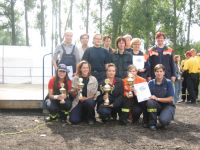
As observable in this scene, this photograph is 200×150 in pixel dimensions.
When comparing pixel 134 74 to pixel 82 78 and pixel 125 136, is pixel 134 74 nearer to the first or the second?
pixel 82 78

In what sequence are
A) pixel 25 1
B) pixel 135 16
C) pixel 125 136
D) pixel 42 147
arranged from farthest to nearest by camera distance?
Result: pixel 25 1
pixel 135 16
pixel 125 136
pixel 42 147

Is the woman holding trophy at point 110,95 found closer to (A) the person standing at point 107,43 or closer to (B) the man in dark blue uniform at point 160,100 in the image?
(B) the man in dark blue uniform at point 160,100

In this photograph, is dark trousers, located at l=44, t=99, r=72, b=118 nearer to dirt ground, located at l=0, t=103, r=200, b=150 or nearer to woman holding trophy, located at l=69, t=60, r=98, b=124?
woman holding trophy, located at l=69, t=60, r=98, b=124

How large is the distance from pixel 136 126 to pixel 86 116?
3.36ft

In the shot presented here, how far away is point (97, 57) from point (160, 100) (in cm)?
150

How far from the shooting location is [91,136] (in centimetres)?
625

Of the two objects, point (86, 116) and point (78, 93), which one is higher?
point (78, 93)

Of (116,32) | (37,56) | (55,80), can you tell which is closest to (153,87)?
(55,80)

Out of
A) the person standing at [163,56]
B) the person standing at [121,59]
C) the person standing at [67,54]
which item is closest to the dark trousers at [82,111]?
the person standing at [121,59]

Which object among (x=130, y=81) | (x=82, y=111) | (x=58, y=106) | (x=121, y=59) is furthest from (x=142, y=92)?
(x=58, y=106)

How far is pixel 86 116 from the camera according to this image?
24.7ft

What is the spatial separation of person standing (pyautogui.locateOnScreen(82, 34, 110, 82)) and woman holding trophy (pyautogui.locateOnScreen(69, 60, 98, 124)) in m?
0.26

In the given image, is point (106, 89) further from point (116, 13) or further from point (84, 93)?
point (116, 13)

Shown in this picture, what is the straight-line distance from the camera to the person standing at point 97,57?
24.5 ft
